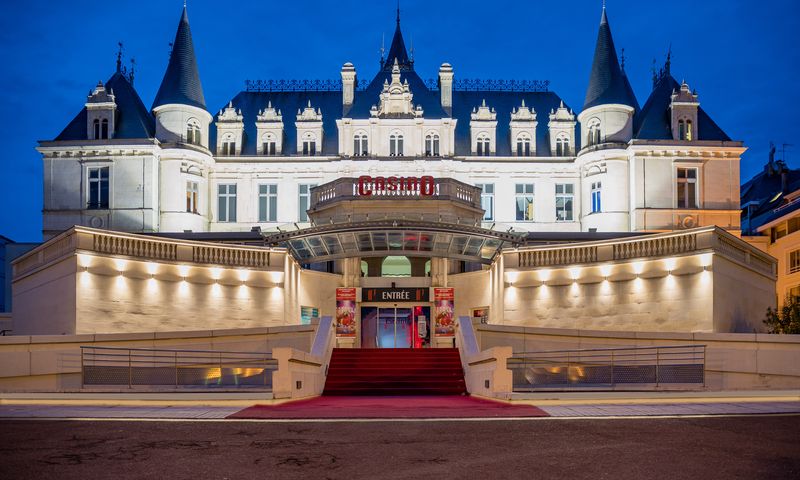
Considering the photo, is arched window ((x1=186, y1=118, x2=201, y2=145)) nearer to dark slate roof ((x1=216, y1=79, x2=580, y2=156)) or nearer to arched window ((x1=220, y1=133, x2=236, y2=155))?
arched window ((x1=220, y1=133, x2=236, y2=155))

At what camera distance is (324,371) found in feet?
95.5

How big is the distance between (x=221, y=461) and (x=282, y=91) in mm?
56003

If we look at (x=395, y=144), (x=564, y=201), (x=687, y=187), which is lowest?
(x=564, y=201)

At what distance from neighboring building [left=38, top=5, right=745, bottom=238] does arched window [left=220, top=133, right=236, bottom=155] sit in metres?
0.10

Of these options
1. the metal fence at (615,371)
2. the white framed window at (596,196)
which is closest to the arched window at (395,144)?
the white framed window at (596,196)

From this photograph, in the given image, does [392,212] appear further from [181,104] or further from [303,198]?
[181,104]

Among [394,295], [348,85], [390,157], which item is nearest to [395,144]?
[390,157]

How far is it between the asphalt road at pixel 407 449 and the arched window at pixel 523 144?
44.4 m

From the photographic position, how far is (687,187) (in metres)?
56.1

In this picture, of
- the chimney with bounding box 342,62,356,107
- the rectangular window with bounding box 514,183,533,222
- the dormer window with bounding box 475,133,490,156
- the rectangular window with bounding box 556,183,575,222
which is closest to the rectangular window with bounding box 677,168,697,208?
the rectangular window with bounding box 556,183,575,222

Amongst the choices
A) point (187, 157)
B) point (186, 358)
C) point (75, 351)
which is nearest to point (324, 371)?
point (186, 358)

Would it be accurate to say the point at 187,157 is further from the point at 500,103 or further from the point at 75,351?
the point at 75,351

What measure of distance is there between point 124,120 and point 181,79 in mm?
4749

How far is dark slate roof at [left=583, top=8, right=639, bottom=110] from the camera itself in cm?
5812
